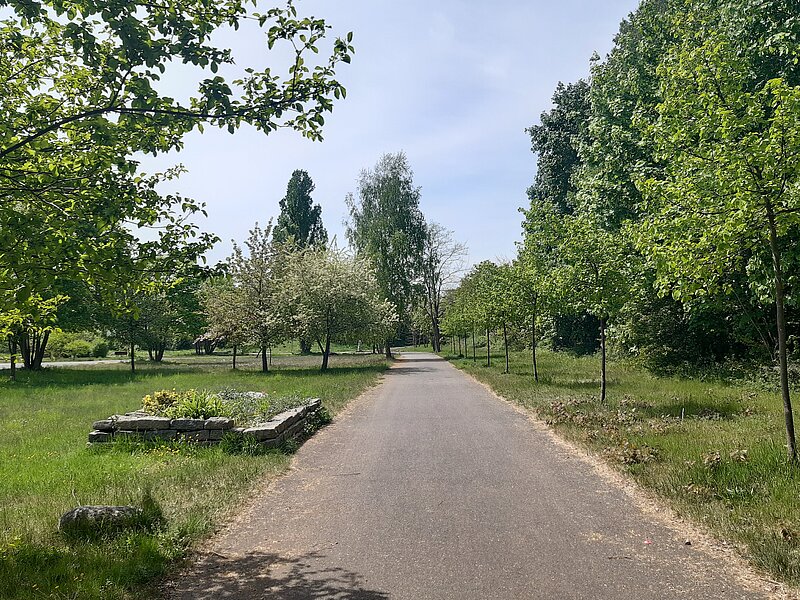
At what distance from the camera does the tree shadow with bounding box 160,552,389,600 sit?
4.19m

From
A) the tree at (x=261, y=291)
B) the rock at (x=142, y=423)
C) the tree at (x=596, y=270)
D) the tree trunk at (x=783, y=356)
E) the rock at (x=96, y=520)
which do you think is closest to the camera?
the rock at (x=96, y=520)

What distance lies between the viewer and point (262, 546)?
208 inches

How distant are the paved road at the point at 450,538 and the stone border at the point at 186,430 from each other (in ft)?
2.60

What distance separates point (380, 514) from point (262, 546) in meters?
1.31

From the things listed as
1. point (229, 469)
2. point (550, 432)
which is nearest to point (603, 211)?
point (550, 432)

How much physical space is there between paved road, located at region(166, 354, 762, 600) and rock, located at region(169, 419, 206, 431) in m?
1.95

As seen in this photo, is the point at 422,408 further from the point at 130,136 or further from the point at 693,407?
the point at 130,136

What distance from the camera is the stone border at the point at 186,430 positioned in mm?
9461

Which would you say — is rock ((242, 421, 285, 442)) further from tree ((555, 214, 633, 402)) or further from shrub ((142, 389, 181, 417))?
tree ((555, 214, 633, 402))

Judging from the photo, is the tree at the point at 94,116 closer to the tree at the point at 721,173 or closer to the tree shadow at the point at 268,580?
the tree shadow at the point at 268,580

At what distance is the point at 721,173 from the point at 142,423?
31.8ft

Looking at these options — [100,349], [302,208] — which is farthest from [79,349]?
[302,208]

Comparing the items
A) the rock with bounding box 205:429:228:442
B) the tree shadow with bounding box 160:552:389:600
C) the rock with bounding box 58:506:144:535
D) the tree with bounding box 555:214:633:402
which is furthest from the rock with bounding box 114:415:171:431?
the tree with bounding box 555:214:633:402

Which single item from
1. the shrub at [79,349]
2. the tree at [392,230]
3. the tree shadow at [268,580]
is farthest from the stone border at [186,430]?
the shrub at [79,349]
